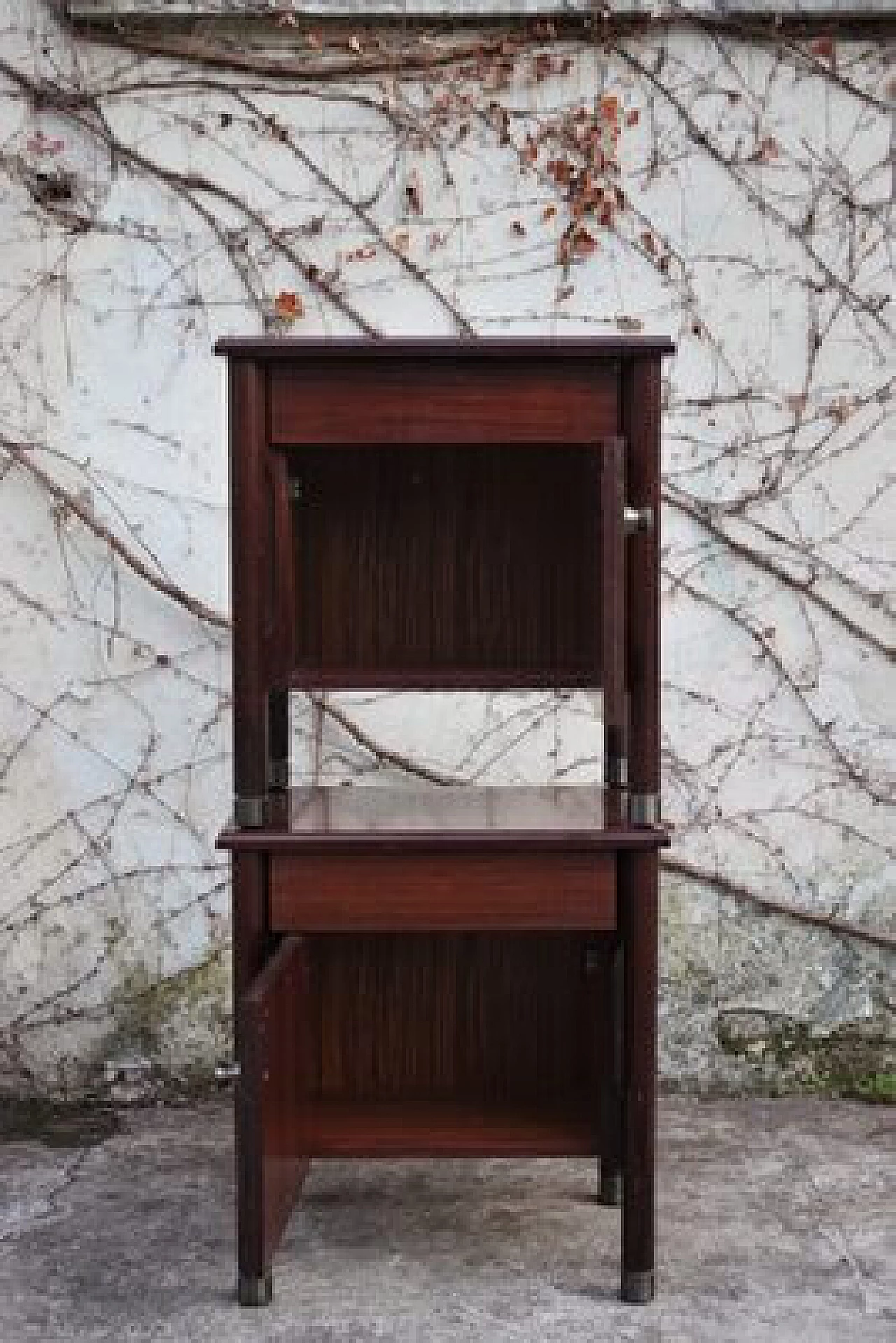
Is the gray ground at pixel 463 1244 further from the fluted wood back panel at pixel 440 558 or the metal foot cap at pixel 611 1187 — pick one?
the fluted wood back panel at pixel 440 558

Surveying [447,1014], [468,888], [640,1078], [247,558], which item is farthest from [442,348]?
[447,1014]

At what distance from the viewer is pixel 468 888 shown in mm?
2611

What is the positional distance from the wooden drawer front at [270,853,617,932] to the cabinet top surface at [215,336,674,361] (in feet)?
2.34

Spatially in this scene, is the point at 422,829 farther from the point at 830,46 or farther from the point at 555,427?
the point at 830,46

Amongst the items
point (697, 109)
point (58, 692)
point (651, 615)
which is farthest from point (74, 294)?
point (651, 615)

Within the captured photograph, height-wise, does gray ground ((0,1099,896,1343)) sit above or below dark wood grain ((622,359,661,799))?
below

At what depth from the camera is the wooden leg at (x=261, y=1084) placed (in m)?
2.45

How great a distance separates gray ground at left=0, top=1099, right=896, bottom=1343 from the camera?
255 cm

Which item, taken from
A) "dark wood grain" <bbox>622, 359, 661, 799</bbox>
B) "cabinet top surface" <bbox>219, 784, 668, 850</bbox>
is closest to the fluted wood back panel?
"cabinet top surface" <bbox>219, 784, 668, 850</bbox>

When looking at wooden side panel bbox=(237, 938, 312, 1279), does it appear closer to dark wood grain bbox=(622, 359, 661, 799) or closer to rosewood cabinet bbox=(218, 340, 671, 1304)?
rosewood cabinet bbox=(218, 340, 671, 1304)

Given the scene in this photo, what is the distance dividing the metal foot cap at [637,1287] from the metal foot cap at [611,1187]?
0.36 meters

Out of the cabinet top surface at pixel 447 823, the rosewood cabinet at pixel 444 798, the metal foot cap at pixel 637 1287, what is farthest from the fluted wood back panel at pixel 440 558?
the metal foot cap at pixel 637 1287

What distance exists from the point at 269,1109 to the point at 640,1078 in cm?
53

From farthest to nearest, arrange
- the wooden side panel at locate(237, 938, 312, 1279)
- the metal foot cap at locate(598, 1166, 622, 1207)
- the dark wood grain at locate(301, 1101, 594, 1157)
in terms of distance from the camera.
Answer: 1. the metal foot cap at locate(598, 1166, 622, 1207)
2. the dark wood grain at locate(301, 1101, 594, 1157)
3. the wooden side panel at locate(237, 938, 312, 1279)
